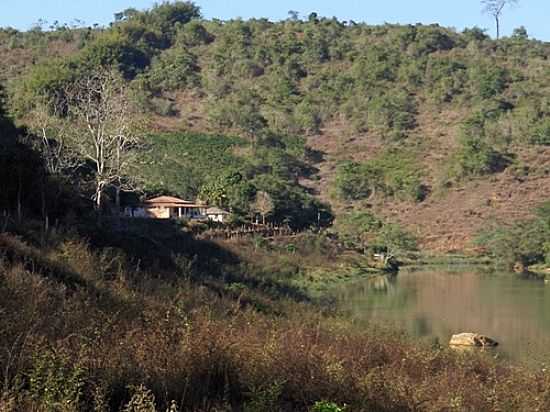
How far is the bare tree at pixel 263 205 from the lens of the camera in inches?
1704

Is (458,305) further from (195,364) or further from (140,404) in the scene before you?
(140,404)

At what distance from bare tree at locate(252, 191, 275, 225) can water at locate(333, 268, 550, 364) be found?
279 inches

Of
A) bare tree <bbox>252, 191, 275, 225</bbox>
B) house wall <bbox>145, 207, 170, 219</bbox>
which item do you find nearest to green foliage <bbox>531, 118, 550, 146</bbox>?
bare tree <bbox>252, 191, 275, 225</bbox>

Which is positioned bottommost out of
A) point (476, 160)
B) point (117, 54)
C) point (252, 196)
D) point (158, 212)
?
point (158, 212)

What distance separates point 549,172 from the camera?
64.5m

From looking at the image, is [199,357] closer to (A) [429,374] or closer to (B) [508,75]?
(A) [429,374]

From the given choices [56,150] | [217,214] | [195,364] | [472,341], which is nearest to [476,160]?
[217,214]

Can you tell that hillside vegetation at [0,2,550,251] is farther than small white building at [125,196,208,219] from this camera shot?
Yes

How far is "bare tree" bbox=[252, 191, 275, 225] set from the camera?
43.3 m

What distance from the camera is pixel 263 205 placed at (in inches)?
1705

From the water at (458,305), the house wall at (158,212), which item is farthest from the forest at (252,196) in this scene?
the water at (458,305)

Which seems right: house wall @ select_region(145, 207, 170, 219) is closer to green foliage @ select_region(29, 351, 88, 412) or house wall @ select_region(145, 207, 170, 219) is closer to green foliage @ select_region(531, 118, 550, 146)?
green foliage @ select_region(29, 351, 88, 412)

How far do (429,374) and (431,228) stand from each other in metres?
52.9

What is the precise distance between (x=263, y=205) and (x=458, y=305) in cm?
1718
